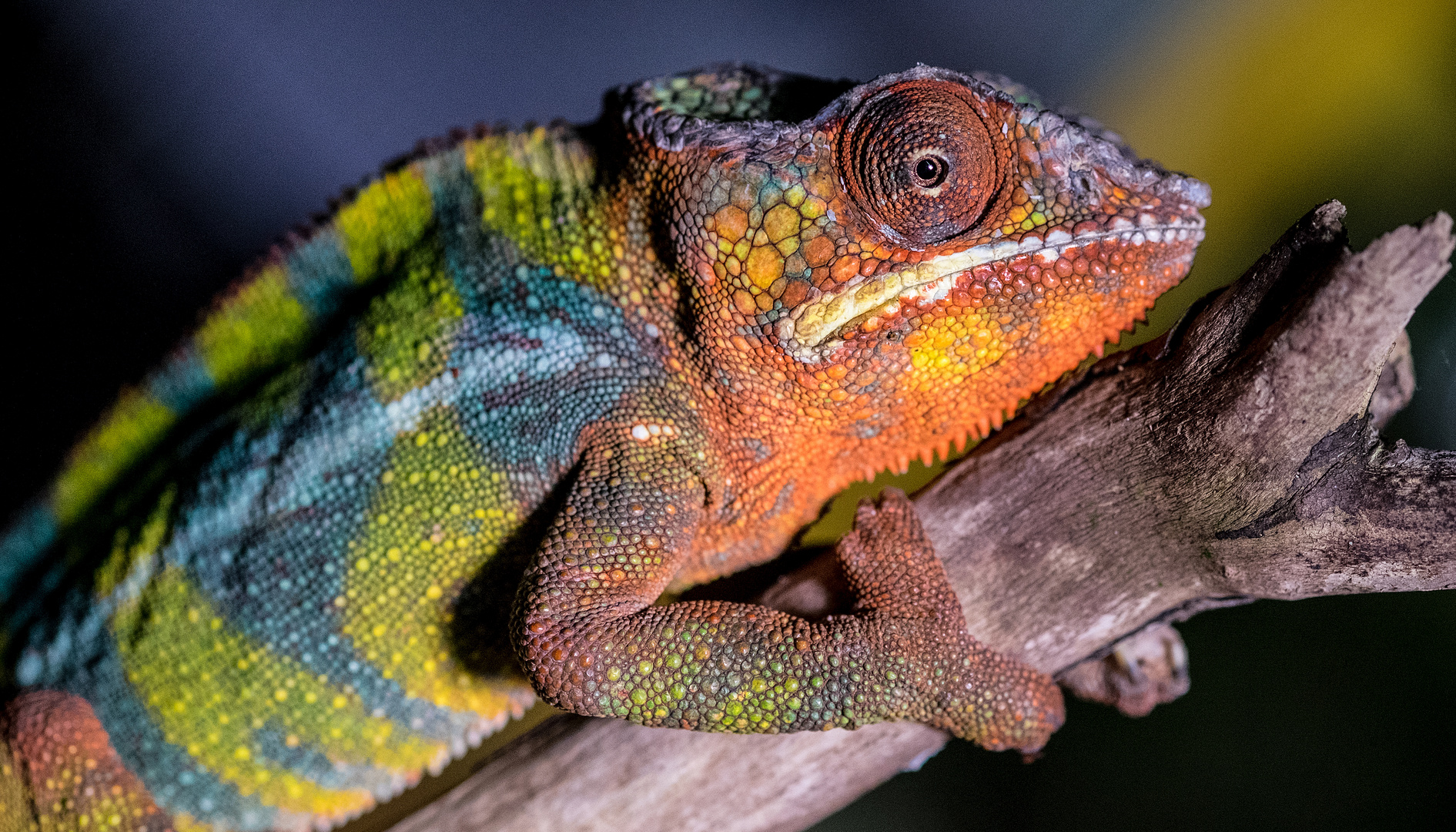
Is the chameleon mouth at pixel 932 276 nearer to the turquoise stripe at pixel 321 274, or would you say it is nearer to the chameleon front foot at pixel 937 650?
the chameleon front foot at pixel 937 650

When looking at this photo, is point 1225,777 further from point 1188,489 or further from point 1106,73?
point 1106,73

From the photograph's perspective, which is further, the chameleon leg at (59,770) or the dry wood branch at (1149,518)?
the chameleon leg at (59,770)

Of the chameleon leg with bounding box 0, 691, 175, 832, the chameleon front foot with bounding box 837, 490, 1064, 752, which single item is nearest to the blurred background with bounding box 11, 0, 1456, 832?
the chameleon leg with bounding box 0, 691, 175, 832

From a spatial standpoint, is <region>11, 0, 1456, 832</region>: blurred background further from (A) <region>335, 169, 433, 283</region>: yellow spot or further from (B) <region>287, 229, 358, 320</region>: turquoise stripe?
(A) <region>335, 169, 433, 283</region>: yellow spot

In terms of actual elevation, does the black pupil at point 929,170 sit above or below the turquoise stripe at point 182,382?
below

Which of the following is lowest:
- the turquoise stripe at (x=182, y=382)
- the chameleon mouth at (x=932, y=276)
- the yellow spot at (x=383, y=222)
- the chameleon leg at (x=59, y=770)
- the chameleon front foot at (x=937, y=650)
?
the chameleon front foot at (x=937, y=650)

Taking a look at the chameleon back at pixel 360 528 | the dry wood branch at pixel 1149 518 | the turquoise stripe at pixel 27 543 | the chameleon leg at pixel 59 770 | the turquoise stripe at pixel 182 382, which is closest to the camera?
the dry wood branch at pixel 1149 518

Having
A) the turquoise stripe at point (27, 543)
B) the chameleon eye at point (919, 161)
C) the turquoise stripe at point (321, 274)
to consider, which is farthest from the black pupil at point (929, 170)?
the turquoise stripe at point (27, 543)
